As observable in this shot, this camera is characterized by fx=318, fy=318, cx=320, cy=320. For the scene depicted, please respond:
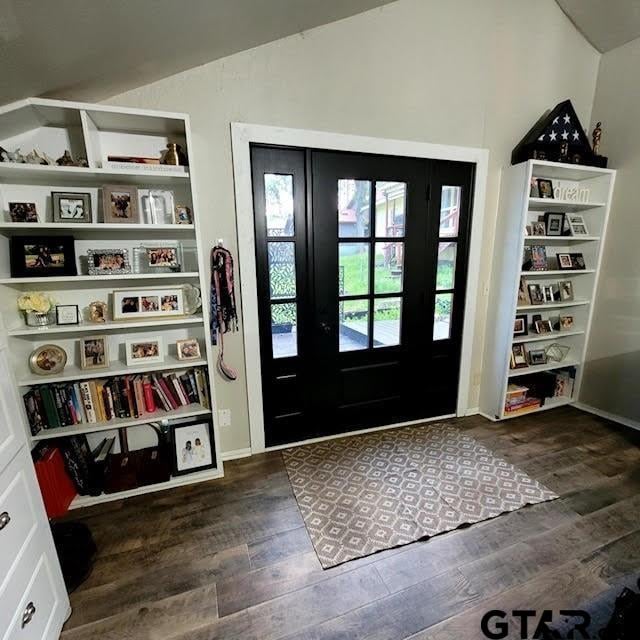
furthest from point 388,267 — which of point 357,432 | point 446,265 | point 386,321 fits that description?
point 357,432

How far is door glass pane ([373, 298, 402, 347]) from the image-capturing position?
235 centimetres

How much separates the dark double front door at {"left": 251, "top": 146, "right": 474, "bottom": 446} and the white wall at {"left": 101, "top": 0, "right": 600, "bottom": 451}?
204mm

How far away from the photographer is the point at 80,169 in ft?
4.93

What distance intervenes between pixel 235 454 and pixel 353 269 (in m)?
1.52

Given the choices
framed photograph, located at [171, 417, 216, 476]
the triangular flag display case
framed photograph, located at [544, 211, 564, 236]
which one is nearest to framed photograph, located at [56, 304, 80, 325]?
framed photograph, located at [171, 417, 216, 476]

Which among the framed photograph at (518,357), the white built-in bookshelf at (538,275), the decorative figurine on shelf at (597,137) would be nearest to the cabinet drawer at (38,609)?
the white built-in bookshelf at (538,275)

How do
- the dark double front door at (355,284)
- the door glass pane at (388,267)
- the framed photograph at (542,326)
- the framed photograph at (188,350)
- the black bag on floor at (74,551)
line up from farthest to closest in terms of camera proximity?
the framed photograph at (542,326)
the door glass pane at (388,267)
the dark double front door at (355,284)
the framed photograph at (188,350)
the black bag on floor at (74,551)

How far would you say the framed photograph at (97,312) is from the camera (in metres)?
1.75

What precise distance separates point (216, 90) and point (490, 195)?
2010 millimetres

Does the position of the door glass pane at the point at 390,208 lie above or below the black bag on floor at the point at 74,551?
above

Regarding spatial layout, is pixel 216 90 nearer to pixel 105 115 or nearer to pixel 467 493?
pixel 105 115

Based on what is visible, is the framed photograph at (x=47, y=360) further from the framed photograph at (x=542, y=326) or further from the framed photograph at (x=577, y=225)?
the framed photograph at (x=577, y=225)

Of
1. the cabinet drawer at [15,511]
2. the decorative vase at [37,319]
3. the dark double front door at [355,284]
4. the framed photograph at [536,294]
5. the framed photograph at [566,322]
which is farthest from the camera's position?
the framed photograph at [566,322]

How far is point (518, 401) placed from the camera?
269 centimetres
